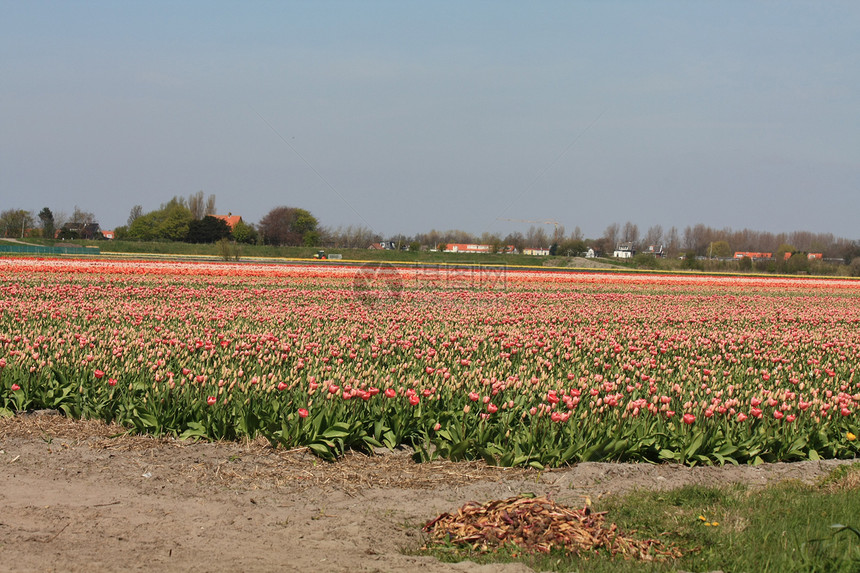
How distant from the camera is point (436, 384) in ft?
28.6

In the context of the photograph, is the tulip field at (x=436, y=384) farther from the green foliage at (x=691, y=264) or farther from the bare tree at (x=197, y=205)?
the bare tree at (x=197, y=205)

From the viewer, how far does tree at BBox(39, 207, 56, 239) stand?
294 ft

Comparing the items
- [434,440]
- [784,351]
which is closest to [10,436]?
[434,440]

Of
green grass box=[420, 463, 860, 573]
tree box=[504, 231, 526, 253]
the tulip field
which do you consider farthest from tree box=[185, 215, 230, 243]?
green grass box=[420, 463, 860, 573]

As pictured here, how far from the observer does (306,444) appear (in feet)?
24.2

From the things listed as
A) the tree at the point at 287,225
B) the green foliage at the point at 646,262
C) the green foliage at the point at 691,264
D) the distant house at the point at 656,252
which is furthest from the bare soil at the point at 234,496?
the tree at the point at 287,225

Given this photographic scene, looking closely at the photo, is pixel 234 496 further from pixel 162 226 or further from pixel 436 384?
pixel 162 226

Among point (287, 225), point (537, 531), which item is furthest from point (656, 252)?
point (537, 531)

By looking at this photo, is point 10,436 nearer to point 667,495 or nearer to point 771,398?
point 667,495

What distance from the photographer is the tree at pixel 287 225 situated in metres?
104

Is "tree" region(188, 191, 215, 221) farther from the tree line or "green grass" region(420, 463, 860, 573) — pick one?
"green grass" region(420, 463, 860, 573)

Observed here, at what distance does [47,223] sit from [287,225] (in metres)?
31.6

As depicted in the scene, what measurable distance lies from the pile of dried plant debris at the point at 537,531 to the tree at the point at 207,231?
89042 mm

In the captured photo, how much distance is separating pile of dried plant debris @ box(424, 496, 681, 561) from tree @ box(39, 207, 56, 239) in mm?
93515
